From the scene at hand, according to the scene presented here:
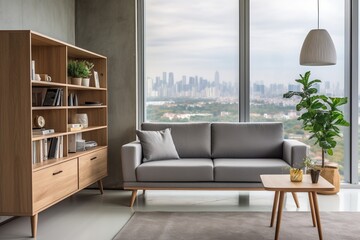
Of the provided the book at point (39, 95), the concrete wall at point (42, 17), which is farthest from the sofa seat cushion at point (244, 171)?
the concrete wall at point (42, 17)

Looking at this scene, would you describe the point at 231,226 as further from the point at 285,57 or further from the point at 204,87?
the point at 285,57

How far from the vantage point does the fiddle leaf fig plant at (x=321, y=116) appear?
512cm

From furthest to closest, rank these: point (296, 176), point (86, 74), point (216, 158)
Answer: point (216, 158)
point (86, 74)
point (296, 176)

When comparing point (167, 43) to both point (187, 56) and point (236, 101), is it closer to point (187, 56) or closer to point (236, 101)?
point (187, 56)

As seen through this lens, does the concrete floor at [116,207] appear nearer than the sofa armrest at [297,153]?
Yes

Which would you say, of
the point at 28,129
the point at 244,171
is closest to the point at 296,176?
the point at 244,171

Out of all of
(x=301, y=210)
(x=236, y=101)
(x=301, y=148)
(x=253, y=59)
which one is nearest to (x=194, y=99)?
(x=236, y=101)

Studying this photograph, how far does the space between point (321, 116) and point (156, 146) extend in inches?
75.9

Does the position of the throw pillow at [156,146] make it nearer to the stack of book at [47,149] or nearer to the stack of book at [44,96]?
the stack of book at [47,149]

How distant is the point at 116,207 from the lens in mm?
4676

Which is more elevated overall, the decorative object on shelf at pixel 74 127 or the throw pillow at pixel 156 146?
the decorative object on shelf at pixel 74 127

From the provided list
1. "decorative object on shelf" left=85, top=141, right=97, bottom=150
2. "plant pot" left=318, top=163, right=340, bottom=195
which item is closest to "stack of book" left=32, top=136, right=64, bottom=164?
"decorative object on shelf" left=85, top=141, right=97, bottom=150

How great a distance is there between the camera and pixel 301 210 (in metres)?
4.48

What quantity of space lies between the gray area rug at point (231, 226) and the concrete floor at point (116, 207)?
0.20m
